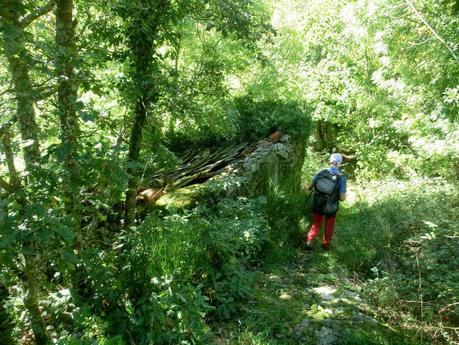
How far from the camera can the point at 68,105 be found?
2906 millimetres

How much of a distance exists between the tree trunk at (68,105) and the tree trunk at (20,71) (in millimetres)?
203

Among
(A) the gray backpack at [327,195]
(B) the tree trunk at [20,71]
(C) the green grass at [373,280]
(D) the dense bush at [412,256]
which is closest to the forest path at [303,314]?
(C) the green grass at [373,280]

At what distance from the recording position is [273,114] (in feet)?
27.5

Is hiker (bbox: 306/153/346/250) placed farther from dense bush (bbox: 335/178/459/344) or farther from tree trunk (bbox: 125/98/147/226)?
tree trunk (bbox: 125/98/147/226)

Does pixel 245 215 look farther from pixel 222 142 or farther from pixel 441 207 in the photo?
pixel 441 207

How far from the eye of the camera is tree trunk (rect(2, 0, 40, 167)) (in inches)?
72.2

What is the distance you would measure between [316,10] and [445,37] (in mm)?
7775

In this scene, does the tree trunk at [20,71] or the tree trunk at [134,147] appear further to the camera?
the tree trunk at [134,147]

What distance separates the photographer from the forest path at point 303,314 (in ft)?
10.7

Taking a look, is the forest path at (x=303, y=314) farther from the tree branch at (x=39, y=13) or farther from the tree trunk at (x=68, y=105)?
the tree branch at (x=39, y=13)

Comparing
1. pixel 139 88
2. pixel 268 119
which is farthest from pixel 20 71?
pixel 268 119

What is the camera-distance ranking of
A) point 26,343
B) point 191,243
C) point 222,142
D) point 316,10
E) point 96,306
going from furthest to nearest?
1. point 316,10
2. point 222,142
3. point 191,243
4. point 26,343
5. point 96,306

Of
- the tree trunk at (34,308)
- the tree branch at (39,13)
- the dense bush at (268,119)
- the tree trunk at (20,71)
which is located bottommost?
the tree trunk at (34,308)

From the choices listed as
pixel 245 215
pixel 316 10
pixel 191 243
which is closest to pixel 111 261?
pixel 191 243
